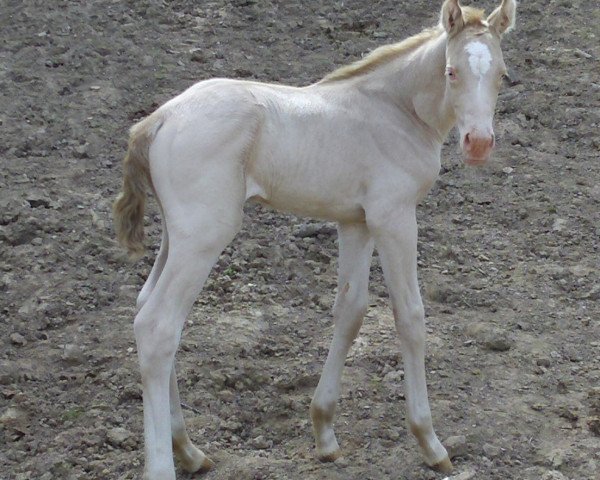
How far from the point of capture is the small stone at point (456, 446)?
5.43 m

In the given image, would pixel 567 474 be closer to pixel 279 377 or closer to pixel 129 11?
pixel 279 377

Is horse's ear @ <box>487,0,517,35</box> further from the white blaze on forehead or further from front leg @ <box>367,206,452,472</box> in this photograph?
front leg @ <box>367,206,452,472</box>

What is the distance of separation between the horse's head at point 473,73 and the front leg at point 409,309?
458 mm

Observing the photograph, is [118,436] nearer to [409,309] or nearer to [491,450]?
[409,309]

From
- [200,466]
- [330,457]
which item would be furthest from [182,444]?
[330,457]

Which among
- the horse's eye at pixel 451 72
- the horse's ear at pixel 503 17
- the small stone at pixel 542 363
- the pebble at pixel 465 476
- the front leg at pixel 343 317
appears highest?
the horse's ear at pixel 503 17

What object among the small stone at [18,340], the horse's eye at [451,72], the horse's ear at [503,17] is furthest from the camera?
the small stone at [18,340]

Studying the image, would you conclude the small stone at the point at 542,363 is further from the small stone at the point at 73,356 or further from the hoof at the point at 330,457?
the small stone at the point at 73,356

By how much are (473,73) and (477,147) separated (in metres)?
0.33

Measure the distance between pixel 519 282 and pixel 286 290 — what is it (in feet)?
5.10

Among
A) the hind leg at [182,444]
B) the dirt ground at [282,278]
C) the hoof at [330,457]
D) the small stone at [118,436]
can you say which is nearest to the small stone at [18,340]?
the dirt ground at [282,278]

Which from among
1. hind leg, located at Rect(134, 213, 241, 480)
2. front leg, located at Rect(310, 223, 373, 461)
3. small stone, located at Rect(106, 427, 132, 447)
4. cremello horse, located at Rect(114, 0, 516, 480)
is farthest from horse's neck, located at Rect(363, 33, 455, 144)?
small stone, located at Rect(106, 427, 132, 447)

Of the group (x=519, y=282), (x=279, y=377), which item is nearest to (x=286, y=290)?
(x=279, y=377)

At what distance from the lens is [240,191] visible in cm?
466
